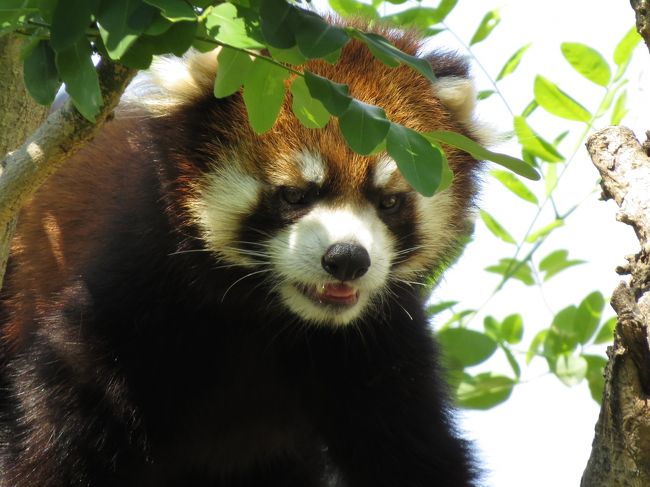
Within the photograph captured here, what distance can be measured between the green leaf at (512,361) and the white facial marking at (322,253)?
124 cm

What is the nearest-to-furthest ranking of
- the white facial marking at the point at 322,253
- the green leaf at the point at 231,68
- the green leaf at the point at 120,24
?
1. the green leaf at the point at 120,24
2. the green leaf at the point at 231,68
3. the white facial marking at the point at 322,253

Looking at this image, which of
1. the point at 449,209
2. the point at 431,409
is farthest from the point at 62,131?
the point at 431,409

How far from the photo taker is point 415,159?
307cm

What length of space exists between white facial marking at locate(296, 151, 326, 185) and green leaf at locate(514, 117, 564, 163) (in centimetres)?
128

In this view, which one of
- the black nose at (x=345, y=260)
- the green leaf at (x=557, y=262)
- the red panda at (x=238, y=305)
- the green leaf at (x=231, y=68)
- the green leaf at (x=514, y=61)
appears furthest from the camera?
the green leaf at (x=557, y=262)

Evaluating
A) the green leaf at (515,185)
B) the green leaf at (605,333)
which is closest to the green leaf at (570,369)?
the green leaf at (605,333)

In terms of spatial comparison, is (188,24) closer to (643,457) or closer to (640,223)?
(640,223)

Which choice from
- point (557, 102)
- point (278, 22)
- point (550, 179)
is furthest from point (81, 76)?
point (550, 179)

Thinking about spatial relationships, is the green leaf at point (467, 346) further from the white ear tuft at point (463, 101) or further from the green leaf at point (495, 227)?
the white ear tuft at point (463, 101)

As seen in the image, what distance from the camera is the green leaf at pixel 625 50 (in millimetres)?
5504

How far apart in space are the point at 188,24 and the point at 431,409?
11.7ft

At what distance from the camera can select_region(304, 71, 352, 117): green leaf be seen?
294 cm

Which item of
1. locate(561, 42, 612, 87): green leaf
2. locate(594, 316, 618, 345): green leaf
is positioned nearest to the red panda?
locate(561, 42, 612, 87): green leaf

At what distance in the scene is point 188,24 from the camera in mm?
3057
